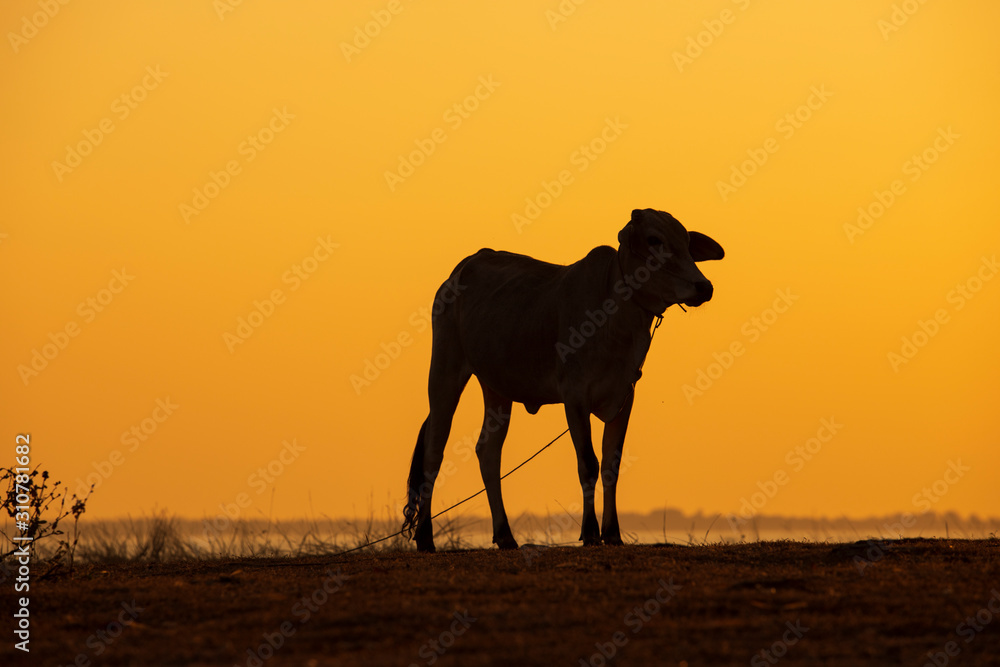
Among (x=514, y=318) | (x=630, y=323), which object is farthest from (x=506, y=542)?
(x=630, y=323)

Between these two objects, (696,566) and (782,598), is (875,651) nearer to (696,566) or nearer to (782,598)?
(782,598)

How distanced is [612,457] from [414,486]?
7.59ft

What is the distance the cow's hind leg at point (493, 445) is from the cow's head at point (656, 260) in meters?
2.22

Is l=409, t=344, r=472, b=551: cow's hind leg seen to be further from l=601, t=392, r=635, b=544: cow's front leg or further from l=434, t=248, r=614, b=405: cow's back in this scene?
l=601, t=392, r=635, b=544: cow's front leg

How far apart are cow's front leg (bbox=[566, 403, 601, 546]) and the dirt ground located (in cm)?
139

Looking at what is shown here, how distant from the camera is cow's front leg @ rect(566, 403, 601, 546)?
10.2m

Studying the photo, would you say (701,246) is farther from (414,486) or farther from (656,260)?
(414,486)

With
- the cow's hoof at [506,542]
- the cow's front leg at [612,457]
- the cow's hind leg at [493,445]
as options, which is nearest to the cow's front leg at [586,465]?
the cow's front leg at [612,457]

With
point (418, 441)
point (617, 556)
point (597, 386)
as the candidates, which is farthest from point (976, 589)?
point (418, 441)

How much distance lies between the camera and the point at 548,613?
6.38 meters

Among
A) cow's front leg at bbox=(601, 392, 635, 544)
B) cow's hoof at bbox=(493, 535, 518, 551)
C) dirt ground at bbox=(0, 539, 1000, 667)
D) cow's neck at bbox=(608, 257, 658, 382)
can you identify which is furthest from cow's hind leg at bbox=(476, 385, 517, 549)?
dirt ground at bbox=(0, 539, 1000, 667)

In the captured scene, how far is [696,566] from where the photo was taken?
26.7 feet

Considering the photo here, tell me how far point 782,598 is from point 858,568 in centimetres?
136

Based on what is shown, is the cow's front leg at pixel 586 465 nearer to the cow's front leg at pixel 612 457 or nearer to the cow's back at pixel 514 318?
the cow's front leg at pixel 612 457
